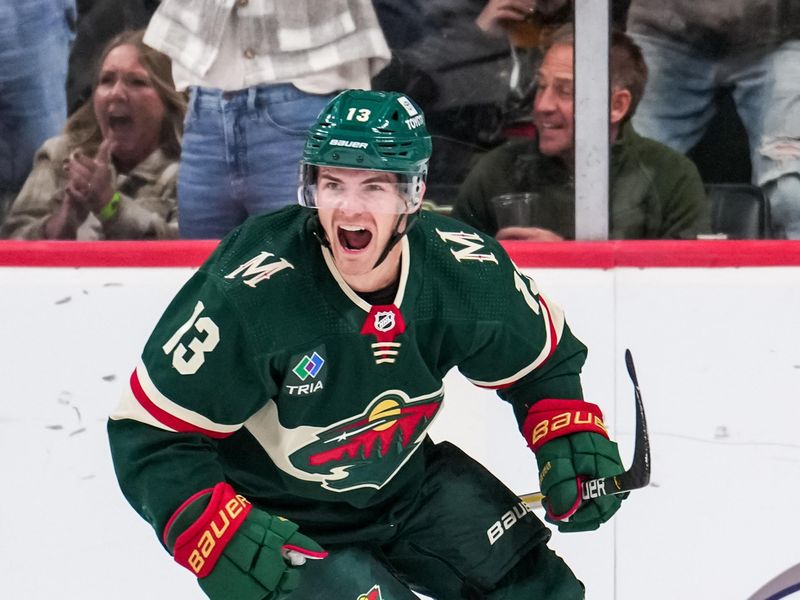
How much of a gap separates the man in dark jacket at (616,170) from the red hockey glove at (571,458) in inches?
31.3

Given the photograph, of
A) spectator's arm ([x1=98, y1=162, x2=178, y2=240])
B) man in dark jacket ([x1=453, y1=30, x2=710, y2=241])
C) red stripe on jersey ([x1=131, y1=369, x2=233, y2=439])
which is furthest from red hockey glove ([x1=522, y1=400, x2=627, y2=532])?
spectator's arm ([x1=98, y1=162, x2=178, y2=240])

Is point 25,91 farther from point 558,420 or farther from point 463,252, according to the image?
point 558,420

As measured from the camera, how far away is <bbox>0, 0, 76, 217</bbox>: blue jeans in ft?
9.30

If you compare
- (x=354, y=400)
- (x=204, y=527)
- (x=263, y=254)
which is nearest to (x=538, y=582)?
(x=354, y=400)

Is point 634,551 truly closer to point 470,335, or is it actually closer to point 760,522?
point 760,522

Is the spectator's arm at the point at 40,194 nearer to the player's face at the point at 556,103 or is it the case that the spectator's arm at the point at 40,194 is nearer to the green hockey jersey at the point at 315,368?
the player's face at the point at 556,103

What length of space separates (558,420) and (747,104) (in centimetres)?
108

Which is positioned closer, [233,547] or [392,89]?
[233,547]

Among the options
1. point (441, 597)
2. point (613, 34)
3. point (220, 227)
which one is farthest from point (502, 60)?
point (441, 597)

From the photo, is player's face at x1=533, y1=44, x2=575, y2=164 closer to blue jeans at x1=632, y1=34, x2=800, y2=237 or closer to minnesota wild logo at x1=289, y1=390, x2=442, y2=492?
blue jeans at x1=632, y1=34, x2=800, y2=237

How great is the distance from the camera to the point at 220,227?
279cm

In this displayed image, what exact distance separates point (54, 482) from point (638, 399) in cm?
123

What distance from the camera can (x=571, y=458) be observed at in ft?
5.99

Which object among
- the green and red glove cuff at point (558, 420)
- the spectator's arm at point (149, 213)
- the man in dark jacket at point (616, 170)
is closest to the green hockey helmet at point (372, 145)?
the green and red glove cuff at point (558, 420)
